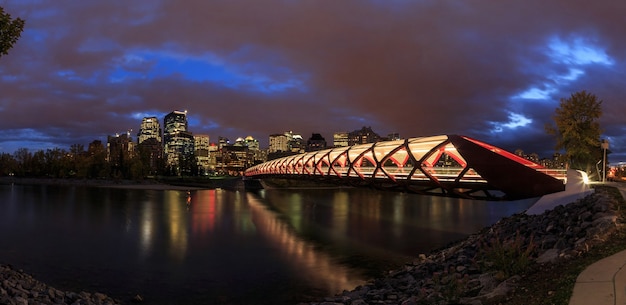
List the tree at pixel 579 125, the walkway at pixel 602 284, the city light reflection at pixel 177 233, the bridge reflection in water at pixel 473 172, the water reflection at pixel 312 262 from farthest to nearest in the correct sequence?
1. the tree at pixel 579 125
2. the city light reflection at pixel 177 233
3. the bridge reflection in water at pixel 473 172
4. the water reflection at pixel 312 262
5. the walkway at pixel 602 284

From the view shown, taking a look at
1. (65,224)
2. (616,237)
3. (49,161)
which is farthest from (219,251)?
(49,161)

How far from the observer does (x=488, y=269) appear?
14117 millimetres

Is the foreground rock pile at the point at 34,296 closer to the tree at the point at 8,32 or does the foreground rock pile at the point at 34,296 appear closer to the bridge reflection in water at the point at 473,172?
the tree at the point at 8,32

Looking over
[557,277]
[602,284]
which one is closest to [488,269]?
[557,277]

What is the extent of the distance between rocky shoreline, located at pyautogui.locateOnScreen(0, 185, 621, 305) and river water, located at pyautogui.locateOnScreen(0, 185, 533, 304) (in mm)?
2996

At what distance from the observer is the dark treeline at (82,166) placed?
5910 inches

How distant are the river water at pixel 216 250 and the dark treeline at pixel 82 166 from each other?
99.1m

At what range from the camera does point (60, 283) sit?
68.7 ft

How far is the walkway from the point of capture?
25.9ft

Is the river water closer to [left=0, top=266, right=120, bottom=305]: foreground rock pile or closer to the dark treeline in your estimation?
[left=0, top=266, right=120, bottom=305]: foreground rock pile

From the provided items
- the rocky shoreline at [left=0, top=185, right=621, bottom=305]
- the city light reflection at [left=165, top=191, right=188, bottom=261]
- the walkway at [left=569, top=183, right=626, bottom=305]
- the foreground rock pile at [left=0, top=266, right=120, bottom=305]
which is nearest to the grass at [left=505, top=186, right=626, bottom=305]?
the walkway at [left=569, top=183, right=626, bottom=305]

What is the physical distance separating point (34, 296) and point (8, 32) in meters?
9.61

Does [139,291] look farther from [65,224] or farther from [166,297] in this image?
[65,224]

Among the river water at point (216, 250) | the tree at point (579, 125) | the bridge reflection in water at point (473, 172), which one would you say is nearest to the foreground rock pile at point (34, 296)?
the river water at point (216, 250)
